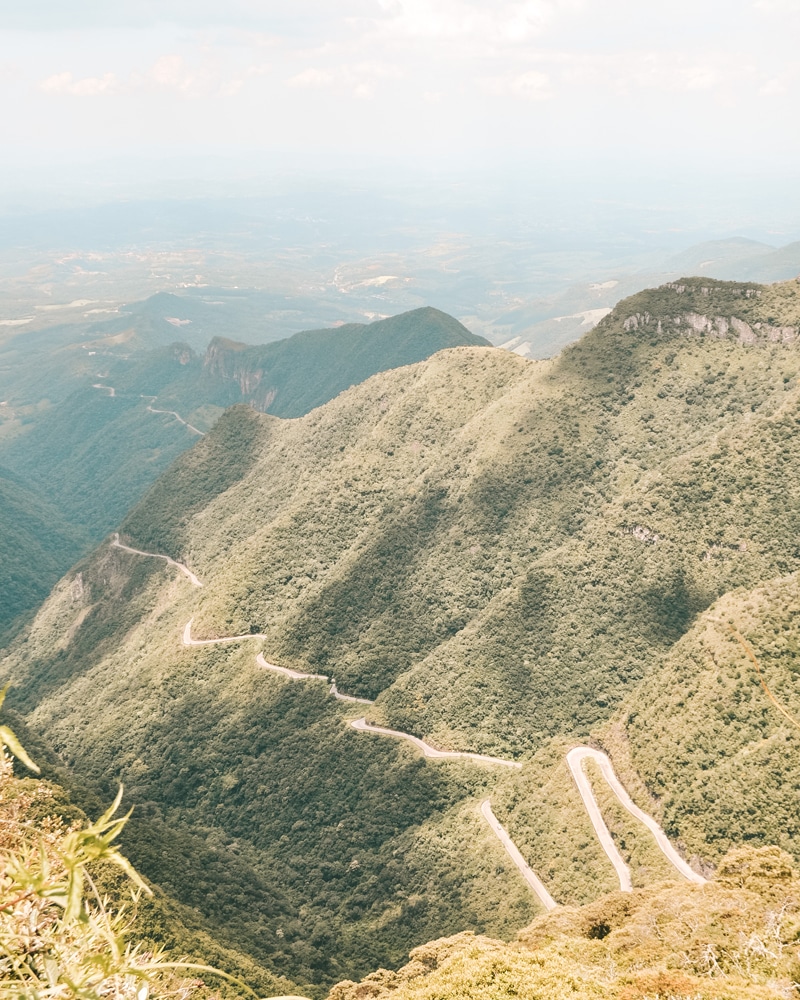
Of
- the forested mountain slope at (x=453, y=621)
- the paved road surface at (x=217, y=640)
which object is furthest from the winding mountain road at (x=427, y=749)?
the paved road surface at (x=217, y=640)

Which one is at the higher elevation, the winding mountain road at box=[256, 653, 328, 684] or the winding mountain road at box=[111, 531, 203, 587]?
the winding mountain road at box=[111, 531, 203, 587]

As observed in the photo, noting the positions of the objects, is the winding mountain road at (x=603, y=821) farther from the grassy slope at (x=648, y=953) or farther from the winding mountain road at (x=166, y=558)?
the winding mountain road at (x=166, y=558)

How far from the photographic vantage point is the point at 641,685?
92.1 m

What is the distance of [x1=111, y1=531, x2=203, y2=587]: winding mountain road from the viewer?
16254 centimetres

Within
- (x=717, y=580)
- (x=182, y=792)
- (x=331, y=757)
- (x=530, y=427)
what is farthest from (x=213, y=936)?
(x=530, y=427)

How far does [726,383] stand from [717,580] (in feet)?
131

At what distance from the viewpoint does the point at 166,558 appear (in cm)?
17462

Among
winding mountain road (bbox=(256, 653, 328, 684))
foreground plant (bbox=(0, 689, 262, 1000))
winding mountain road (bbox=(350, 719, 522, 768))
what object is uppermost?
foreground plant (bbox=(0, 689, 262, 1000))

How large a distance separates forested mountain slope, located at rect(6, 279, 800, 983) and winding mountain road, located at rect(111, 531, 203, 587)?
2.17 m

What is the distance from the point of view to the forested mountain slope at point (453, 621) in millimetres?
87500

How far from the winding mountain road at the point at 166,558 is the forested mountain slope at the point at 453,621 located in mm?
2165

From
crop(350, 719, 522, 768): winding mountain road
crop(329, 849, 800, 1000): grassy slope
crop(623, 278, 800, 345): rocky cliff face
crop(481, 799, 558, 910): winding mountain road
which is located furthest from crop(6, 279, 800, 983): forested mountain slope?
crop(329, 849, 800, 1000): grassy slope

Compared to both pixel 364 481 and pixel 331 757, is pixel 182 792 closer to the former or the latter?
pixel 331 757

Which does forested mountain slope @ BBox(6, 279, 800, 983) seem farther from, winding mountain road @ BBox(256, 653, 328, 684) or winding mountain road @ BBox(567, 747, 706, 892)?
winding mountain road @ BBox(567, 747, 706, 892)
